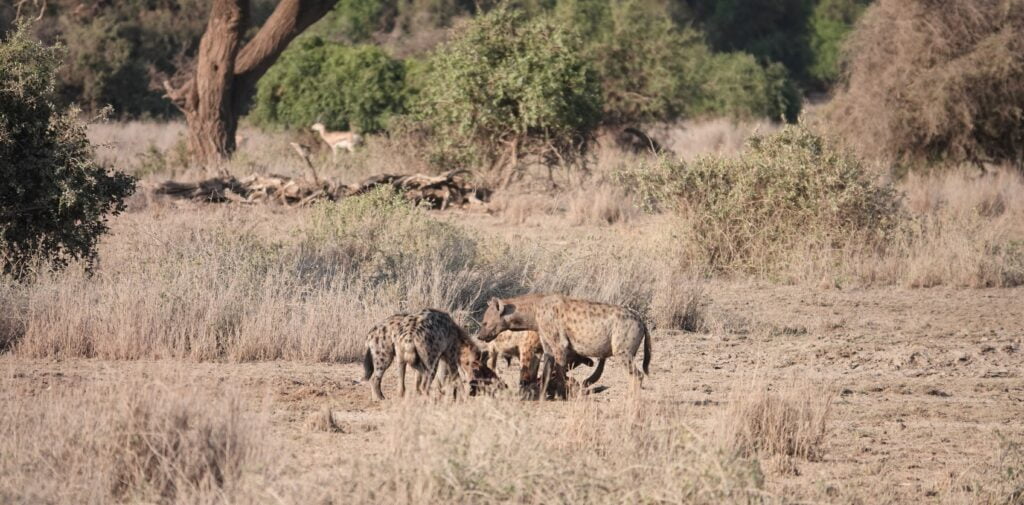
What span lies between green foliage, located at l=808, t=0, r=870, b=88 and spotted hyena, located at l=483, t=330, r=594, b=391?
4615 centimetres

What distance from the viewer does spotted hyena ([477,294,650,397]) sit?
9164mm

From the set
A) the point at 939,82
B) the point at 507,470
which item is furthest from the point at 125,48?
the point at 507,470

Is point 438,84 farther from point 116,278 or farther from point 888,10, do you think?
point 116,278

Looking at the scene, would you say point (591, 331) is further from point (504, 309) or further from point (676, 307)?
point (676, 307)

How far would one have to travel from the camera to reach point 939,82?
23.1 meters

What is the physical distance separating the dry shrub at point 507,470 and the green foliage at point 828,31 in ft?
162

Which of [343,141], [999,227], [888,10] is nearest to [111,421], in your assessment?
[999,227]

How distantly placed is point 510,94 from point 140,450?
1620cm

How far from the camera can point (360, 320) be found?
11391mm

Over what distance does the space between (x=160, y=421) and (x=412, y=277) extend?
646 centimetres

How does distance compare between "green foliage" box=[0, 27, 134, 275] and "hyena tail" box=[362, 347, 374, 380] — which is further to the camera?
"green foliage" box=[0, 27, 134, 275]

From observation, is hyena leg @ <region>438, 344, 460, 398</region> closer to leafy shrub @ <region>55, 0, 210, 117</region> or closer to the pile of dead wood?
the pile of dead wood

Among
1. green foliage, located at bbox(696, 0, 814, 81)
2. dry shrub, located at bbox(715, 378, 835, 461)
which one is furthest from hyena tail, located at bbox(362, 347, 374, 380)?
green foliage, located at bbox(696, 0, 814, 81)

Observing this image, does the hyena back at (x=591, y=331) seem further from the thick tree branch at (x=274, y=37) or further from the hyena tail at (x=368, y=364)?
the thick tree branch at (x=274, y=37)
